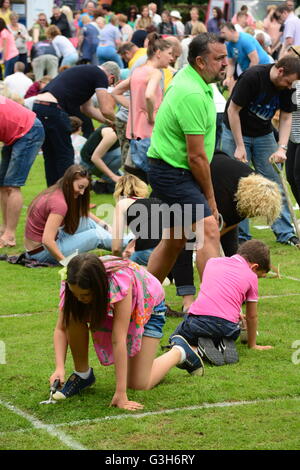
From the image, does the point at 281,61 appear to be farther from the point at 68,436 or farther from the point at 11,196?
the point at 68,436

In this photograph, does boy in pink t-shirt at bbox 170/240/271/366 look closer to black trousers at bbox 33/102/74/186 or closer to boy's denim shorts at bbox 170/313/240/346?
boy's denim shorts at bbox 170/313/240/346

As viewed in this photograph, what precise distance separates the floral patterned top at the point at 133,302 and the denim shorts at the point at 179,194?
48.7 inches

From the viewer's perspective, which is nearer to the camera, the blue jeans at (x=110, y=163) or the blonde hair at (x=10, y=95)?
the blonde hair at (x=10, y=95)

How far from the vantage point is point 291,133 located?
8.85 m

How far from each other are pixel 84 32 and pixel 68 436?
62.3 ft

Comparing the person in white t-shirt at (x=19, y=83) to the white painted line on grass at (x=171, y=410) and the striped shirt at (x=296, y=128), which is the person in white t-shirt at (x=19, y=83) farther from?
the white painted line on grass at (x=171, y=410)

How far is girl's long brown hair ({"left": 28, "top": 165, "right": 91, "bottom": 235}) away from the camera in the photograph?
7.96 metres

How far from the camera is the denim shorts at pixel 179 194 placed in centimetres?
629

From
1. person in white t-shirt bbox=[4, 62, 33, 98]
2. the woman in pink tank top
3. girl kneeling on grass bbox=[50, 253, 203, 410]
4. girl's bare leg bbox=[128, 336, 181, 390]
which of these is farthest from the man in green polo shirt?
person in white t-shirt bbox=[4, 62, 33, 98]

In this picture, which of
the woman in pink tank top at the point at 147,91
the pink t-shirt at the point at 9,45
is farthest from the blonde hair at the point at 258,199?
the pink t-shirt at the point at 9,45

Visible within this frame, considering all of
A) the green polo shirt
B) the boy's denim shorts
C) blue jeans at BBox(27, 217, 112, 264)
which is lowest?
blue jeans at BBox(27, 217, 112, 264)

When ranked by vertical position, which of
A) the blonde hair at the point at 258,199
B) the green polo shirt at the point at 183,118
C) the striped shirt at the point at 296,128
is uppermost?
the green polo shirt at the point at 183,118

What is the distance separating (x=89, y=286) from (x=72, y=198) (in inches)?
138

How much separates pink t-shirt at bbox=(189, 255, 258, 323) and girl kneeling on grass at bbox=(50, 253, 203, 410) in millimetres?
464
